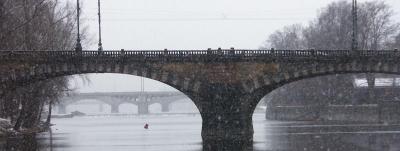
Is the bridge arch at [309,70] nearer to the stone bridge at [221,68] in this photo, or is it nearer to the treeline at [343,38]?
the stone bridge at [221,68]

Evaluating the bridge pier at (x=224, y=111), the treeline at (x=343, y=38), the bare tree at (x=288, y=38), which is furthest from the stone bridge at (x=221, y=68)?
the bare tree at (x=288, y=38)

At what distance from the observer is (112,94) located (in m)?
192

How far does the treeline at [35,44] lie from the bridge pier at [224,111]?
1113 cm

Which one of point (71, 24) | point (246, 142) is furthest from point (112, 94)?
point (246, 142)

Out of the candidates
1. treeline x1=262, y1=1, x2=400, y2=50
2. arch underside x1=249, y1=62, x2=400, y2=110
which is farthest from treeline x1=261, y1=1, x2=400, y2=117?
arch underside x1=249, y1=62, x2=400, y2=110

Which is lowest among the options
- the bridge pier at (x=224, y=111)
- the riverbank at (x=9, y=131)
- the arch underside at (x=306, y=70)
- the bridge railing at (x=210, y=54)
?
the riverbank at (x=9, y=131)

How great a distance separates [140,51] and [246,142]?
12462mm

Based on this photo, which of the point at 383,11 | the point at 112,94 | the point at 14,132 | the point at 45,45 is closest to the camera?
the point at 14,132

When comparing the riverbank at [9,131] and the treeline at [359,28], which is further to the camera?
the treeline at [359,28]

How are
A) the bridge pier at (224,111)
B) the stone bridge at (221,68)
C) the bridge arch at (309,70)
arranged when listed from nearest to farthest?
the bridge pier at (224,111) → the stone bridge at (221,68) → the bridge arch at (309,70)

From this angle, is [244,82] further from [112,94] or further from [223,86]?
[112,94]

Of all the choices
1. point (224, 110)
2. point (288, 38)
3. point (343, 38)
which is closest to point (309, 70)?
point (224, 110)

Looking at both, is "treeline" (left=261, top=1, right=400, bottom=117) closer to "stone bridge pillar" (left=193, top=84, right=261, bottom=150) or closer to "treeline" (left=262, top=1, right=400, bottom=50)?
"treeline" (left=262, top=1, right=400, bottom=50)

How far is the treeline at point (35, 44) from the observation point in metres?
57.3
